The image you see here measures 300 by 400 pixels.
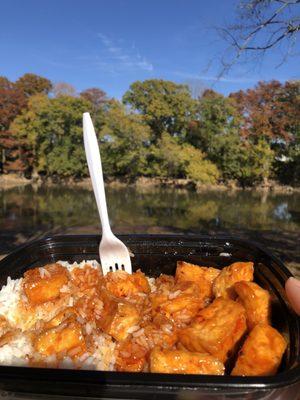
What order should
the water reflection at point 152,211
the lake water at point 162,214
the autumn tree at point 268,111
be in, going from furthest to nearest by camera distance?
1. the autumn tree at point 268,111
2. the water reflection at point 152,211
3. the lake water at point 162,214

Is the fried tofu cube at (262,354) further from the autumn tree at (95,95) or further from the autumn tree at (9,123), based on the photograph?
the autumn tree at (95,95)

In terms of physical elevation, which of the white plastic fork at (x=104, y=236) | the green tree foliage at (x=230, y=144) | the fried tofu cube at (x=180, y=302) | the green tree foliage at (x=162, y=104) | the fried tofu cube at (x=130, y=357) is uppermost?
the green tree foliage at (x=162, y=104)

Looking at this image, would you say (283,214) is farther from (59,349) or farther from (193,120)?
(59,349)

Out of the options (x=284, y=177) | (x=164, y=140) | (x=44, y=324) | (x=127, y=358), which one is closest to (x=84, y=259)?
(x=44, y=324)

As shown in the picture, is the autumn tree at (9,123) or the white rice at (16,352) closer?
the white rice at (16,352)

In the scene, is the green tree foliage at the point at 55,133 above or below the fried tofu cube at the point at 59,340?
above

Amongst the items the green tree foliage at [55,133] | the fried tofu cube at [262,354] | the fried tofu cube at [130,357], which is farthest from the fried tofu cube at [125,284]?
the green tree foliage at [55,133]

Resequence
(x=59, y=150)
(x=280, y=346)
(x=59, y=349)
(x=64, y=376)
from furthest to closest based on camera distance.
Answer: (x=59, y=150), (x=59, y=349), (x=280, y=346), (x=64, y=376)

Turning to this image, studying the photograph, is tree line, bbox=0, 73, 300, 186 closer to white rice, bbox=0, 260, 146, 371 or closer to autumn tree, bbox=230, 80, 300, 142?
autumn tree, bbox=230, 80, 300, 142
